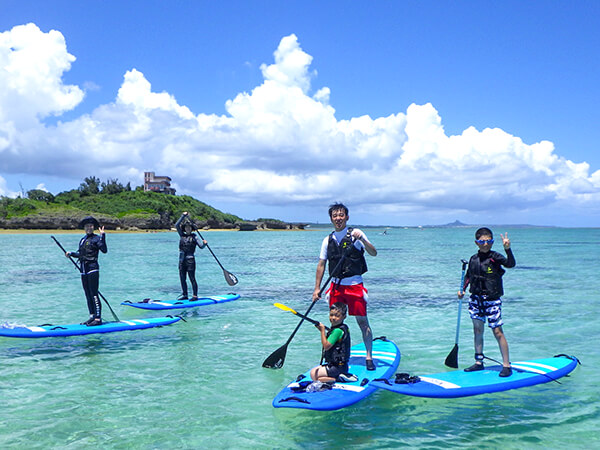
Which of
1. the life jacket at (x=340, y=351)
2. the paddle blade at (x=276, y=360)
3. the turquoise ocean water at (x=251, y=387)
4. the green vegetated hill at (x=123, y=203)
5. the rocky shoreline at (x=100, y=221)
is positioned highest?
the green vegetated hill at (x=123, y=203)

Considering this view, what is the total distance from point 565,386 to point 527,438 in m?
2.37

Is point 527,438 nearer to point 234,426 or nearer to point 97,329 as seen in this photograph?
point 234,426

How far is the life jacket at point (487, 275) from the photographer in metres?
7.01

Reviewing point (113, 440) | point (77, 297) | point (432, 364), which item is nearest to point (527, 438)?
point (432, 364)

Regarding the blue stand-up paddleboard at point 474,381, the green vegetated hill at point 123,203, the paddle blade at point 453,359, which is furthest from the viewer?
the green vegetated hill at point 123,203

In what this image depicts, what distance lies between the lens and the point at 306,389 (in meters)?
6.44

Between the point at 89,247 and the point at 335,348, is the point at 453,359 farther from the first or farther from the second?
the point at 89,247

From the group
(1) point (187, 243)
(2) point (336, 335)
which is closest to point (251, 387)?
(2) point (336, 335)

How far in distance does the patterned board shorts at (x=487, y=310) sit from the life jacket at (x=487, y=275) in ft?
0.35

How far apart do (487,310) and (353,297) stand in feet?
6.58

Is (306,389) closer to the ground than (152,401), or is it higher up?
higher up

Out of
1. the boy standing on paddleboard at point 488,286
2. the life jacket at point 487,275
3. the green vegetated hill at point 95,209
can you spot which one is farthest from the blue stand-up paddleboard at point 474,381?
the green vegetated hill at point 95,209

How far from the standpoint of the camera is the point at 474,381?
6.97 metres

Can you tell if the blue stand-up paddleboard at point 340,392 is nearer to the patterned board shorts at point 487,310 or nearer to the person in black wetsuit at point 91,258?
the patterned board shorts at point 487,310
